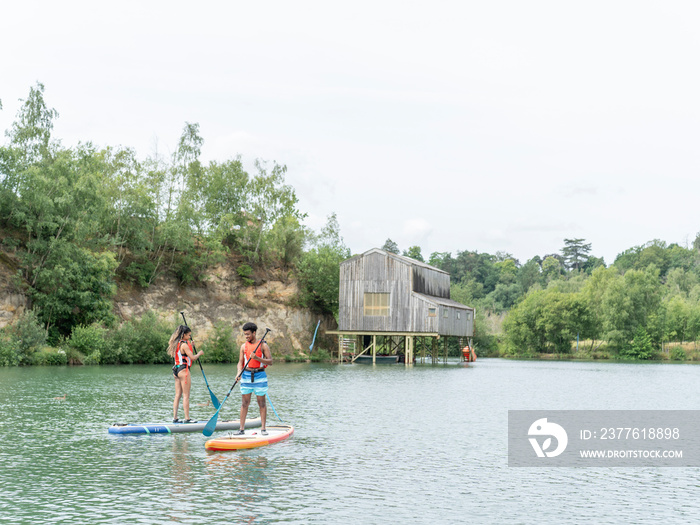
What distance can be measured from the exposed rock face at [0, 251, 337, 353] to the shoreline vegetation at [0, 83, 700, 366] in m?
0.63

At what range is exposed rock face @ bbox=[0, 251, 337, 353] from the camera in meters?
68.1

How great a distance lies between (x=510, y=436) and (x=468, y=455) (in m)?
3.48

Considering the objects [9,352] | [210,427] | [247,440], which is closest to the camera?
[247,440]

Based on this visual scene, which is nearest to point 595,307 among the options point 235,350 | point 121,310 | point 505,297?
point 505,297

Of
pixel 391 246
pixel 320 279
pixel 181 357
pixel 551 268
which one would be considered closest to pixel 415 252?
pixel 391 246

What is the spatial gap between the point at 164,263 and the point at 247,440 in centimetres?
5806

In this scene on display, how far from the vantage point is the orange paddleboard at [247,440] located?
16781mm

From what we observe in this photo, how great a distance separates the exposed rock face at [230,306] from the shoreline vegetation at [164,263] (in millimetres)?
632

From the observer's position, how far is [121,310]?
2571 inches

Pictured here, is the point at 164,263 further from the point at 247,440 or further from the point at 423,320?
the point at 247,440

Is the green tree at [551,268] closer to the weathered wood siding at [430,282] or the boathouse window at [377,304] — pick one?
the weathered wood siding at [430,282]

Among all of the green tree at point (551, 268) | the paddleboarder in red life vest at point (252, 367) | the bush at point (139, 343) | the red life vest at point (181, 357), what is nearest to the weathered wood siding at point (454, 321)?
the bush at point (139, 343)

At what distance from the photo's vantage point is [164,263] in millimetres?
73062

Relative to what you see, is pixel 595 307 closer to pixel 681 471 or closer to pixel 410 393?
pixel 410 393
